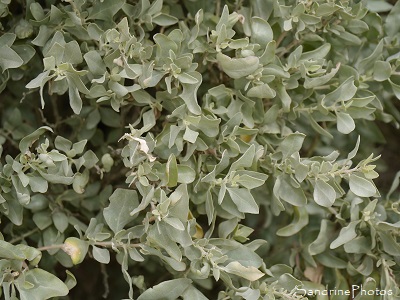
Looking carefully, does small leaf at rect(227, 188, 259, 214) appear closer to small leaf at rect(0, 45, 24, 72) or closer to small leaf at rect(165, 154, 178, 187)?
small leaf at rect(165, 154, 178, 187)

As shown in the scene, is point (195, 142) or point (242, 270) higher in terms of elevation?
point (195, 142)

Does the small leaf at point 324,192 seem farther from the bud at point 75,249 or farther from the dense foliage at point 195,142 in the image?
the bud at point 75,249

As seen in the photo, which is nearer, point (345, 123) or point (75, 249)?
point (75, 249)

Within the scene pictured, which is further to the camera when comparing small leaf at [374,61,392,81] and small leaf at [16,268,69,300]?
small leaf at [374,61,392,81]

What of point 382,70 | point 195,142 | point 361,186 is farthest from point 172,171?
point 382,70

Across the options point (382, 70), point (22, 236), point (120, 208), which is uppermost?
point (382, 70)

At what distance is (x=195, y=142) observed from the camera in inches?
45.8

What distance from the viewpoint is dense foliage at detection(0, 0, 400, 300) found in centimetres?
111

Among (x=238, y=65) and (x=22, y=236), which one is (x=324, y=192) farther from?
(x=22, y=236)

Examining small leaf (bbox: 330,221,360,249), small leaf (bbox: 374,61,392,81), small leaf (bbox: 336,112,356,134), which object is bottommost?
small leaf (bbox: 330,221,360,249)

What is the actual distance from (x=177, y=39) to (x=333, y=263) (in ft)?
1.85

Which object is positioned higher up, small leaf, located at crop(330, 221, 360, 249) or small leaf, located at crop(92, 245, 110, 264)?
small leaf, located at crop(92, 245, 110, 264)

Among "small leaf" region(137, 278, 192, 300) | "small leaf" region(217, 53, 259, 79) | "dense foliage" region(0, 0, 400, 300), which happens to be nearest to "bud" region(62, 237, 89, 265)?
"dense foliage" region(0, 0, 400, 300)

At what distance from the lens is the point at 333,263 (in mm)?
1347
